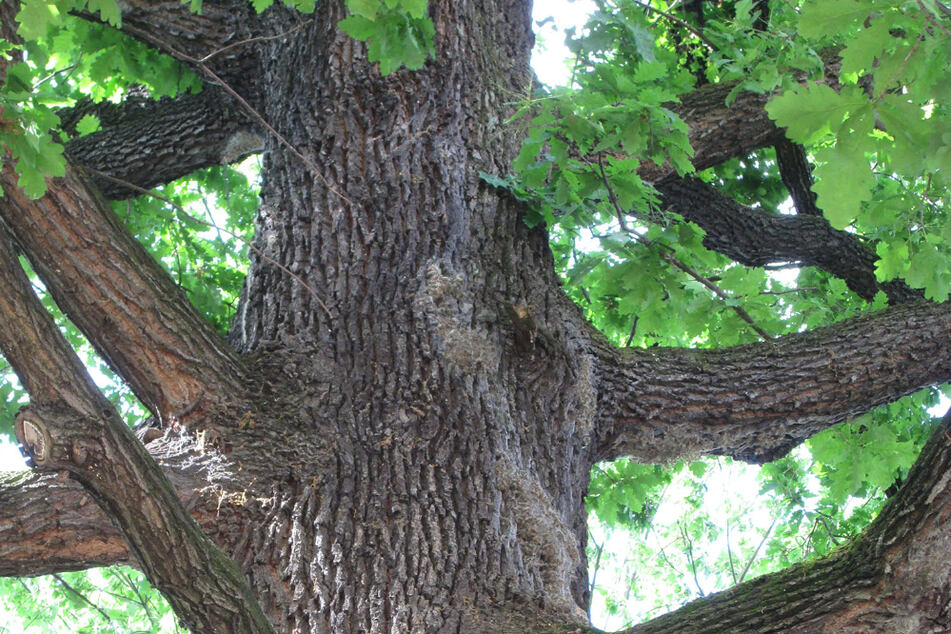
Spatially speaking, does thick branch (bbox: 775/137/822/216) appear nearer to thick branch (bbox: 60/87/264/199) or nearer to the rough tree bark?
the rough tree bark

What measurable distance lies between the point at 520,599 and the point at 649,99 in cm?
152

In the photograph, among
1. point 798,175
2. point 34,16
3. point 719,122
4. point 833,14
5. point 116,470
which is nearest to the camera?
point 833,14

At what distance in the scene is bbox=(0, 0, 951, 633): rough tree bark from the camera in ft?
7.95

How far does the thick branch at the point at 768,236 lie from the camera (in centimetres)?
453

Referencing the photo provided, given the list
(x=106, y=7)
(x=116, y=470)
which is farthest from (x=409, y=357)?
(x=106, y=7)

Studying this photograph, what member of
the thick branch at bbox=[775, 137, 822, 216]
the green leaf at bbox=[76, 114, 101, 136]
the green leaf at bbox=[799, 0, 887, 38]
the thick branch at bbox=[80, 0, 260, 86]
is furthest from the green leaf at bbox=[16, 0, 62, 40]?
the thick branch at bbox=[775, 137, 822, 216]

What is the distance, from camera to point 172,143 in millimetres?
3977

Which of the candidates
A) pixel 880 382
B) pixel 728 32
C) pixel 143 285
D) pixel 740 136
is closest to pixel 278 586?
pixel 143 285

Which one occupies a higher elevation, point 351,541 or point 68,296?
point 68,296

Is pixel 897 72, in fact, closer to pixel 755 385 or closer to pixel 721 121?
pixel 755 385

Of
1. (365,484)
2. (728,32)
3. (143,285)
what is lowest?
(365,484)

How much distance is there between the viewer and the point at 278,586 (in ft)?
8.13

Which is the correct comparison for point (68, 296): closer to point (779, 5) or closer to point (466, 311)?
point (466, 311)

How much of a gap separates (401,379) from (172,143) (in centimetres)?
192
